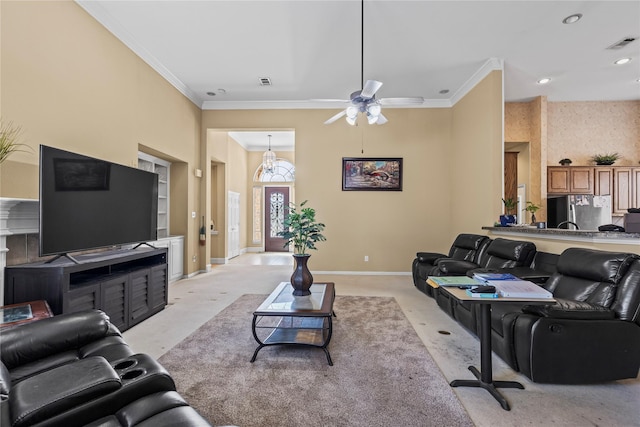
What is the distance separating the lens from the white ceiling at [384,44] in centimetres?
328

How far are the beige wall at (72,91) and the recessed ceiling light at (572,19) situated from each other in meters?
5.40

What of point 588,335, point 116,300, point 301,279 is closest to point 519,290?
point 588,335

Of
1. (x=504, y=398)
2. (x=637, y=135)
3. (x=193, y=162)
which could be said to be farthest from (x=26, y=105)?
(x=637, y=135)

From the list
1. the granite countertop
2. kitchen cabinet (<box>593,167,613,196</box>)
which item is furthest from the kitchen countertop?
kitchen cabinet (<box>593,167,613,196</box>)

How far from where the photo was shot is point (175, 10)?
331 cm

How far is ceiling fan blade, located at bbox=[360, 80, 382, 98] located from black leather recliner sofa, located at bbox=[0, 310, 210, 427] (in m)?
2.96

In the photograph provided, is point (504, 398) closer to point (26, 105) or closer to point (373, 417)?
point (373, 417)

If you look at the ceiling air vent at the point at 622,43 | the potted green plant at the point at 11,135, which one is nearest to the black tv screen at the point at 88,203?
the potted green plant at the point at 11,135

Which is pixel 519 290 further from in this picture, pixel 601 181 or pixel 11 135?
pixel 601 181

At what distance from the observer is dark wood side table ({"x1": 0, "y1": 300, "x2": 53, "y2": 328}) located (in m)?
1.85

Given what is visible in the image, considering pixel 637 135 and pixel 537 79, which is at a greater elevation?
pixel 537 79

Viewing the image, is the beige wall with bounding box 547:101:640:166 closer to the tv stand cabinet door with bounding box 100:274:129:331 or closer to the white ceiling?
the white ceiling

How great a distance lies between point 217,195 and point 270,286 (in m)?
3.85

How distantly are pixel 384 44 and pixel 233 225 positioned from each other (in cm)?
620
